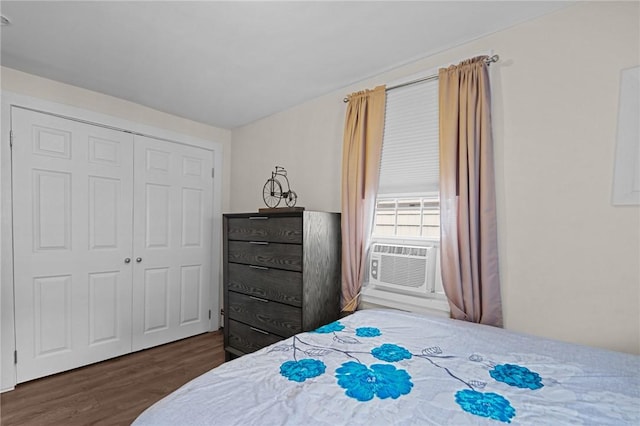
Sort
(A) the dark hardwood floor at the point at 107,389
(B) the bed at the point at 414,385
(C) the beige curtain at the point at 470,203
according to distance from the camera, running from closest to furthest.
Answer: (B) the bed at the point at 414,385, (C) the beige curtain at the point at 470,203, (A) the dark hardwood floor at the point at 107,389

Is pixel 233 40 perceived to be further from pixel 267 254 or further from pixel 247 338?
pixel 247 338

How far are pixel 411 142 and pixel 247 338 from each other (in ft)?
6.80

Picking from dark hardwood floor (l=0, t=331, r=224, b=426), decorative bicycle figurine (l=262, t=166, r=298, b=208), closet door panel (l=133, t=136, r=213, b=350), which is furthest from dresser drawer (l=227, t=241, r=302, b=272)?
dark hardwood floor (l=0, t=331, r=224, b=426)

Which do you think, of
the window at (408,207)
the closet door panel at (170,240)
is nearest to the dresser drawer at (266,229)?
the window at (408,207)

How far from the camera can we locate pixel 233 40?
6.32 ft

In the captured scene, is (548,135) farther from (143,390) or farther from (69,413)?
(69,413)

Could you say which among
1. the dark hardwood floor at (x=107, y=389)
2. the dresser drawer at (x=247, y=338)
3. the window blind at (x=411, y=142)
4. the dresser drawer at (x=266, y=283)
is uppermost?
the window blind at (x=411, y=142)

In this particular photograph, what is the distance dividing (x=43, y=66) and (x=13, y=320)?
74.3 inches

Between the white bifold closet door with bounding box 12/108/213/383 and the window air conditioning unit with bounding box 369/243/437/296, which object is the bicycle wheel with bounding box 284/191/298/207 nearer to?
the window air conditioning unit with bounding box 369/243/437/296

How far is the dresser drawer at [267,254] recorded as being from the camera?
2.30 meters

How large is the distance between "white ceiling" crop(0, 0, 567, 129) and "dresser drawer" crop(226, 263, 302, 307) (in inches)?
59.7

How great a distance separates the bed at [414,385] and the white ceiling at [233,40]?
66.7 inches

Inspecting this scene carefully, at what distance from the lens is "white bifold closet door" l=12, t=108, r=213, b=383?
242cm

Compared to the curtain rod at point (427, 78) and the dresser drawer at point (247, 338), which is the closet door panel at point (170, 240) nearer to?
the dresser drawer at point (247, 338)
